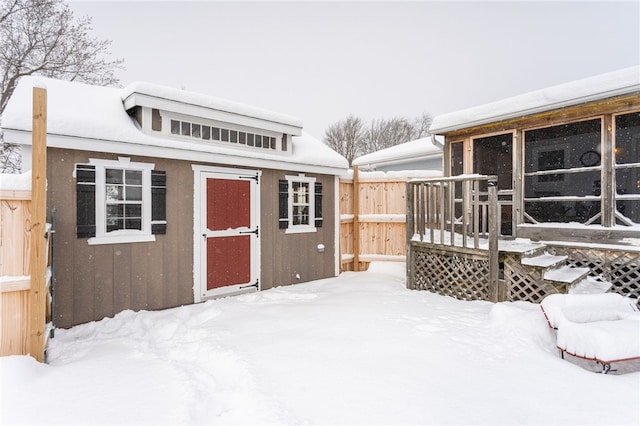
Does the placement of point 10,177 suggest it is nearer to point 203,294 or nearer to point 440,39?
point 203,294

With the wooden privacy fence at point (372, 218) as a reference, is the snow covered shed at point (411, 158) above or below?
above

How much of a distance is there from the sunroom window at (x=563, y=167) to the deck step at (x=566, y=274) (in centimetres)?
147

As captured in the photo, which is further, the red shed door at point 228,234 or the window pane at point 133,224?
the red shed door at point 228,234

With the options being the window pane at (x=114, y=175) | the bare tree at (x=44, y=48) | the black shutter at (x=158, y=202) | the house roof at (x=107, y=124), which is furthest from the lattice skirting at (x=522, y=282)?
the bare tree at (x=44, y=48)

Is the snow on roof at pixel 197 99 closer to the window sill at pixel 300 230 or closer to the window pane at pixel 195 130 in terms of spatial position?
the window pane at pixel 195 130

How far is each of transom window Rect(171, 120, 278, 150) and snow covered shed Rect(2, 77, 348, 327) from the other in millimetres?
17

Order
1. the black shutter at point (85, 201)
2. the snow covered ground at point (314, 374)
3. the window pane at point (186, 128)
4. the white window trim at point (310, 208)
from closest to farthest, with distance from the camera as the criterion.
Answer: the snow covered ground at point (314, 374) < the black shutter at point (85, 201) < the window pane at point (186, 128) < the white window trim at point (310, 208)

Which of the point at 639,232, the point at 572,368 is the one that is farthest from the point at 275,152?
the point at 639,232

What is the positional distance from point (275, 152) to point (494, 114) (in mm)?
4026

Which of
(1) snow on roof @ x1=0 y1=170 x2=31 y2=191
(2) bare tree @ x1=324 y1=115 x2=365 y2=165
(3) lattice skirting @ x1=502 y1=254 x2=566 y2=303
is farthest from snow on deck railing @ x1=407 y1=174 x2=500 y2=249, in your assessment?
(2) bare tree @ x1=324 y1=115 x2=365 y2=165

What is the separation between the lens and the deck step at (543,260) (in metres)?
4.27

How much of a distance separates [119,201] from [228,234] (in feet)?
5.30

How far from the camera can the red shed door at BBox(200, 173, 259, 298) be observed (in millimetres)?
4832

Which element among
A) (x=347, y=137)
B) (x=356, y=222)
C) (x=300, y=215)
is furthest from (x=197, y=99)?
(x=347, y=137)
